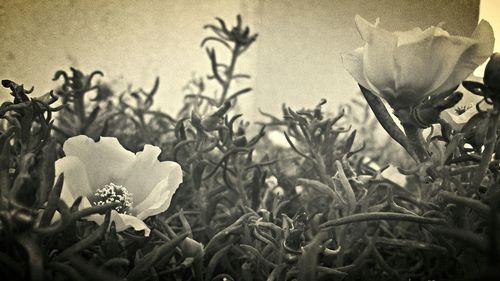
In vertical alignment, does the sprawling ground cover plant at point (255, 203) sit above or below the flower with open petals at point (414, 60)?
below

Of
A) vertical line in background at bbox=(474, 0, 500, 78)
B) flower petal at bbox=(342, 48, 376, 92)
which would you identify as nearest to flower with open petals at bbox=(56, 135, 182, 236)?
flower petal at bbox=(342, 48, 376, 92)

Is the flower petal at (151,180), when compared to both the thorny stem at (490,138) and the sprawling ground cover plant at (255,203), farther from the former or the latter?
the thorny stem at (490,138)

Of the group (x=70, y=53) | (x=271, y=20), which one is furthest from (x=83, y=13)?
(x=271, y=20)

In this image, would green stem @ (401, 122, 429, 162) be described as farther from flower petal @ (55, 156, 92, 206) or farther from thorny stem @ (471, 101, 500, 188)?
flower petal @ (55, 156, 92, 206)

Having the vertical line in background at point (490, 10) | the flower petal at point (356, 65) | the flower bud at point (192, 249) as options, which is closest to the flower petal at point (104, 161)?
the flower bud at point (192, 249)

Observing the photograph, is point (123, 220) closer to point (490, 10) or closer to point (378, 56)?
point (378, 56)
